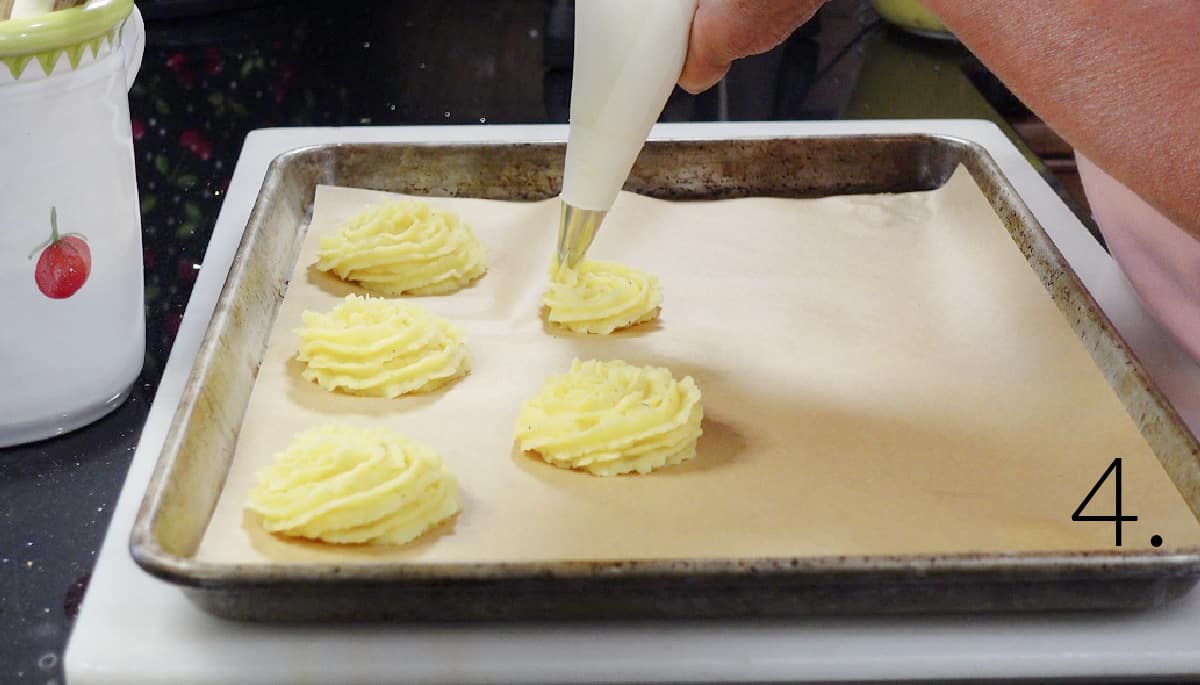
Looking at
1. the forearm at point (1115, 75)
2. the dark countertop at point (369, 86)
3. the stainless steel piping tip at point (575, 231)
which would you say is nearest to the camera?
the forearm at point (1115, 75)

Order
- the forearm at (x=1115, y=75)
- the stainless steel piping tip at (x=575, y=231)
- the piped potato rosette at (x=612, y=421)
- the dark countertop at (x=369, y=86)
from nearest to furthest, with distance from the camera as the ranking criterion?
the forearm at (x=1115, y=75) → the piped potato rosette at (x=612, y=421) → the stainless steel piping tip at (x=575, y=231) → the dark countertop at (x=369, y=86)

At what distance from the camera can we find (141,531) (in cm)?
63

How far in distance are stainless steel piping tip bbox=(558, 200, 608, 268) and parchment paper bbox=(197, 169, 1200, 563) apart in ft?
0.20

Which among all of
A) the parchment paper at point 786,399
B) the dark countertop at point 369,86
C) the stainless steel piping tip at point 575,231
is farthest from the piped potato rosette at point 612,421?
the dark countertop at point 369,86

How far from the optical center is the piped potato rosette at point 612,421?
824mm

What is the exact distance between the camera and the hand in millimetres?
831

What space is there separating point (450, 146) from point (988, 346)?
498 mm

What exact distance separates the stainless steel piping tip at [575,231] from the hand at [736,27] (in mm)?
135

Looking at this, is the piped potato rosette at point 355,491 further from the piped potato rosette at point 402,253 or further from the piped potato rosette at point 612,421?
the piped potato rosette at point 402,253

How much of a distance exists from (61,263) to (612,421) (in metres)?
0.36

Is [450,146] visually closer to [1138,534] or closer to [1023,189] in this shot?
[1023,189]

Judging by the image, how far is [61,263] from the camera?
78 centimetres

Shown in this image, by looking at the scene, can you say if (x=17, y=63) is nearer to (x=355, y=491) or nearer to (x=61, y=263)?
(x=61, y=263)

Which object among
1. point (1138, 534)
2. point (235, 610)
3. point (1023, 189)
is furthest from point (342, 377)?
point (1023, 189)
